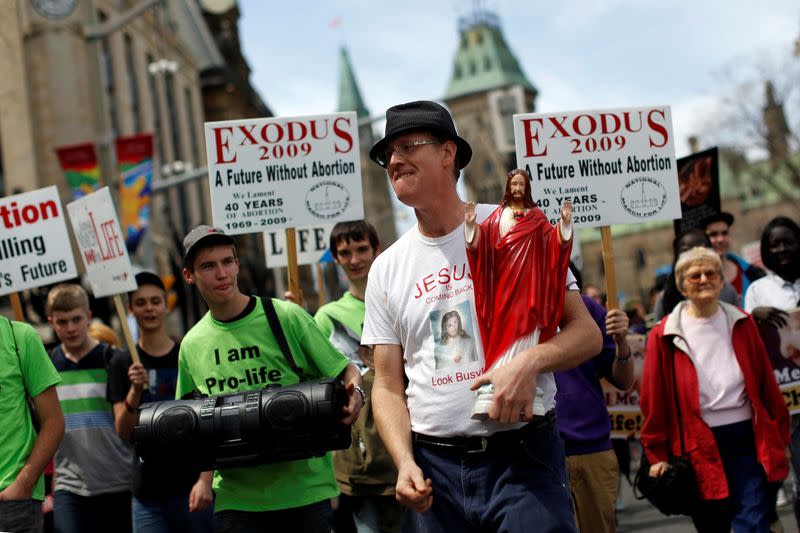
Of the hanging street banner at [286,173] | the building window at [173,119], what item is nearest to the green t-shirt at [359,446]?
the hanging street banner at [286,173]

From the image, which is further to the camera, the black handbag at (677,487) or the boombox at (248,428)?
the black handbag at (677,487)

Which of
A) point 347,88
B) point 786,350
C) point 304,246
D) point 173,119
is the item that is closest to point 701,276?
point 786,350

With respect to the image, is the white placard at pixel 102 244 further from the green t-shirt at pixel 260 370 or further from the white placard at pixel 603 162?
the white placard at pixel 603 162

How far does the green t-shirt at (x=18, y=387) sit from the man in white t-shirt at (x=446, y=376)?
2053 millimetres

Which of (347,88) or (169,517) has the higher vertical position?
(347,88)

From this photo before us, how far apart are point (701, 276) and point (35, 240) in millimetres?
4108

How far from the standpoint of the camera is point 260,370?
5.09m

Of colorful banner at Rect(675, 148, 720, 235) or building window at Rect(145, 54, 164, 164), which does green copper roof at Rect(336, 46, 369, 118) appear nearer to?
building window at Rect(145, 54, 164, 164)

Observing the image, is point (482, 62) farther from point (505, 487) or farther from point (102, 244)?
point (505, 487)

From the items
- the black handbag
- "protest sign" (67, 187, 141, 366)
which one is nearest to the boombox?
the black handbag

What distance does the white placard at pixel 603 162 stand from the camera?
678 cm

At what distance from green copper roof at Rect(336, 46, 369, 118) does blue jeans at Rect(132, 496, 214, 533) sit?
135565mm

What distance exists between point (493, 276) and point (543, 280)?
6.3 inches

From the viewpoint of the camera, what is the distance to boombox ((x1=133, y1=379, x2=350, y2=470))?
4.69 m
